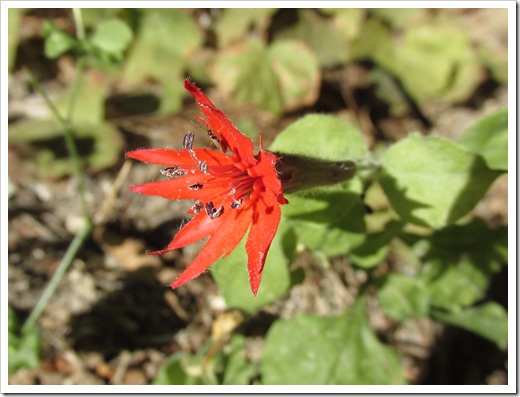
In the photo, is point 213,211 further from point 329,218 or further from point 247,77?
point 247,77

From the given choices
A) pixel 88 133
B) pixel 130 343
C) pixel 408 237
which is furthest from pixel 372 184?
pixel 88 133

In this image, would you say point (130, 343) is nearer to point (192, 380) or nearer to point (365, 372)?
point (192, 380)

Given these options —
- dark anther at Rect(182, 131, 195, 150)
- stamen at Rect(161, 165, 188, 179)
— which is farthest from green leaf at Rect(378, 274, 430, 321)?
dark anther at Rect(182, 131, 195, 150)

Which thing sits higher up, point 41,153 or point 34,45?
point 34,45

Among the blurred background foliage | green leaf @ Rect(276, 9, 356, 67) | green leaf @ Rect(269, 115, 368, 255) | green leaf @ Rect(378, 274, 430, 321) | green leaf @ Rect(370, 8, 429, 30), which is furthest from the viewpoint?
green leaf @ Rect(370, 8, 429, 30)

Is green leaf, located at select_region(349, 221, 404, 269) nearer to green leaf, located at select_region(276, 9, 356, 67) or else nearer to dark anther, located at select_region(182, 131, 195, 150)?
dark anther, located at select_region(182, 131, 195, 150)
